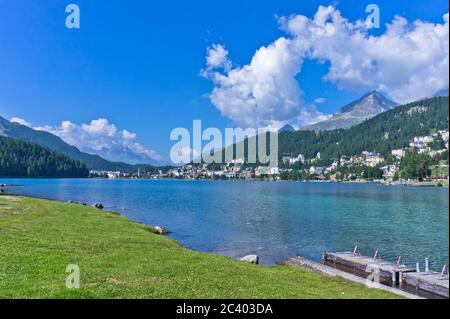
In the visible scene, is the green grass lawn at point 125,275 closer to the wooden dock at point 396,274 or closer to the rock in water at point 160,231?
the wooden dock at point 396,274

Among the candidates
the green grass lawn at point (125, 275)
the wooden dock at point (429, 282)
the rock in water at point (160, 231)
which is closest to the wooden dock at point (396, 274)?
the wooden dock at point (429, 282)

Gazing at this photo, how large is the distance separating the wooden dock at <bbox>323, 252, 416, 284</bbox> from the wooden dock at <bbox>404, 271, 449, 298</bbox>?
2.99 feet

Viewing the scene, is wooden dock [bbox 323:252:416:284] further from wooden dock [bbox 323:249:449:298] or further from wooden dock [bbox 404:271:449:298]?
wooden dock [bbox 404:271:449:298]

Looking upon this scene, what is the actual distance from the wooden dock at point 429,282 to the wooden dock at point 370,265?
2.99ft

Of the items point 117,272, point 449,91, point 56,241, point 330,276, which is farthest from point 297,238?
point 449,91

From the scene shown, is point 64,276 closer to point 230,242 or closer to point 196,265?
point 196,265

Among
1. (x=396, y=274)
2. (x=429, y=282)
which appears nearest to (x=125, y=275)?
(x=429, y=282)

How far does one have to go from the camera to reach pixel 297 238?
60938mm

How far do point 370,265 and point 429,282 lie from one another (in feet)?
23.0

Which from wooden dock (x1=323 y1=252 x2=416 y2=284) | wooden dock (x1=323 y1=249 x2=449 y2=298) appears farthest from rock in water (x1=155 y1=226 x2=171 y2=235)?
wooden dock (x1=323 y1=249 x2=449 y2=298)

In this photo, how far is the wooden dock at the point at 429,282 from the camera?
31375mm

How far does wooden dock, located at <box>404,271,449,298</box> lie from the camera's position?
3138cm

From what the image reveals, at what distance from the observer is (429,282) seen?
107 feet

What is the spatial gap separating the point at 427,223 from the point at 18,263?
76.7 meters
